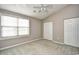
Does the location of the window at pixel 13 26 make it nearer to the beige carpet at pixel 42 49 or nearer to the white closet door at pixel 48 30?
the beige carpet at pixel 42 49

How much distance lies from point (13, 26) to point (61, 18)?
44.8 inches

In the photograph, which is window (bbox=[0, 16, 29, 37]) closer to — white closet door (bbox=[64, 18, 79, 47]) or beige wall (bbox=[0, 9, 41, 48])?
beige wall (bbox=[0, 9, 41, 48])

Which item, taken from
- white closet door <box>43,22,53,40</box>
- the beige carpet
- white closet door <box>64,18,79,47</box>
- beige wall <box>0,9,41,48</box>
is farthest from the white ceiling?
the beige carpet

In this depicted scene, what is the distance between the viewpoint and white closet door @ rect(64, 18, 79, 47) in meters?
2.03

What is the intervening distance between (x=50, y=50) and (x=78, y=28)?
0.82 m

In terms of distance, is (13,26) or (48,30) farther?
(48,30)

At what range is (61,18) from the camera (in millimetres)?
2113

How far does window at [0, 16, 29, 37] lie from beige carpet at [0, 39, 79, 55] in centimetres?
33

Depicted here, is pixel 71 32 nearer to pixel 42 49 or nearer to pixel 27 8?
pixel 42 49

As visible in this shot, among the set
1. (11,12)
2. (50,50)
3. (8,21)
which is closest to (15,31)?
(8,21)

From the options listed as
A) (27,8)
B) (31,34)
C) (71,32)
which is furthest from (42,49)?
(27,8)

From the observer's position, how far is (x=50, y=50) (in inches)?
81.3
